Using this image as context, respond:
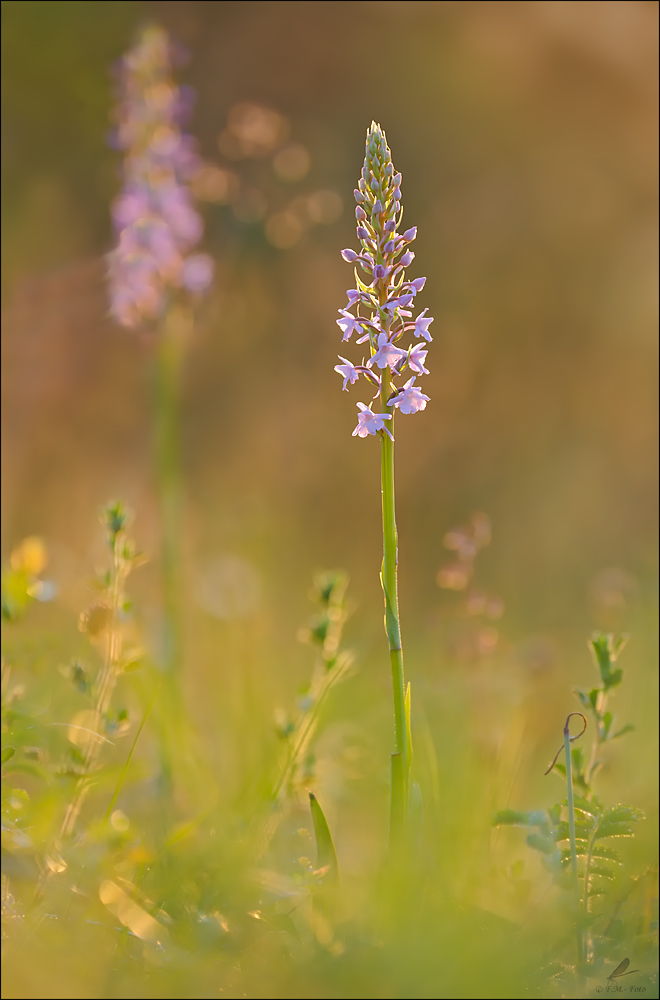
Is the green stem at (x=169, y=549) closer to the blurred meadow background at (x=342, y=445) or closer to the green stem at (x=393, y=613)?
the blurred meadow background at (x=342, y=445)

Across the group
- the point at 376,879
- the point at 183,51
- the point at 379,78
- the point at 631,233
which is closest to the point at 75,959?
the point at 376,879

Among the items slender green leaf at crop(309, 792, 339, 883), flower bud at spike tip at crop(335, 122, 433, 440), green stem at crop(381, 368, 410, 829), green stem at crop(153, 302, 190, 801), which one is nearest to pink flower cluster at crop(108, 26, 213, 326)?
green stem at crop(153, 302, 190, 801)

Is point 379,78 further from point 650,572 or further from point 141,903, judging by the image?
point 141,903

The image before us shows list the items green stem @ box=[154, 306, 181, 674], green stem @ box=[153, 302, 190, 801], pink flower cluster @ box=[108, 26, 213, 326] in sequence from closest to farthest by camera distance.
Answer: green stem @ box=[153, 302, 190, 801] < green stem @ box=[154, 306, 181, 674] < pink flower cluster @ box=[108, 26, 213, 326]

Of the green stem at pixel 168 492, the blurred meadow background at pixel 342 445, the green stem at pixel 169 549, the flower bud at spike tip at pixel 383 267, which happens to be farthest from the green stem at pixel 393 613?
the green stem at pixel 168 492

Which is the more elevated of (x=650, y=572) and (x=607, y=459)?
(x=607, y=459)

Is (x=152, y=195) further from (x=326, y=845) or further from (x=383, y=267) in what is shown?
(x=326, y=845)

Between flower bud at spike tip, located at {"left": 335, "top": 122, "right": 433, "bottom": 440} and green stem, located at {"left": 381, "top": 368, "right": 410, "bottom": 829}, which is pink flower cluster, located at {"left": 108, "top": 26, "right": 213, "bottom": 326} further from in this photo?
green stem, located at {"left": 381, "top": 368, "right": 410, "bottom": 829}
